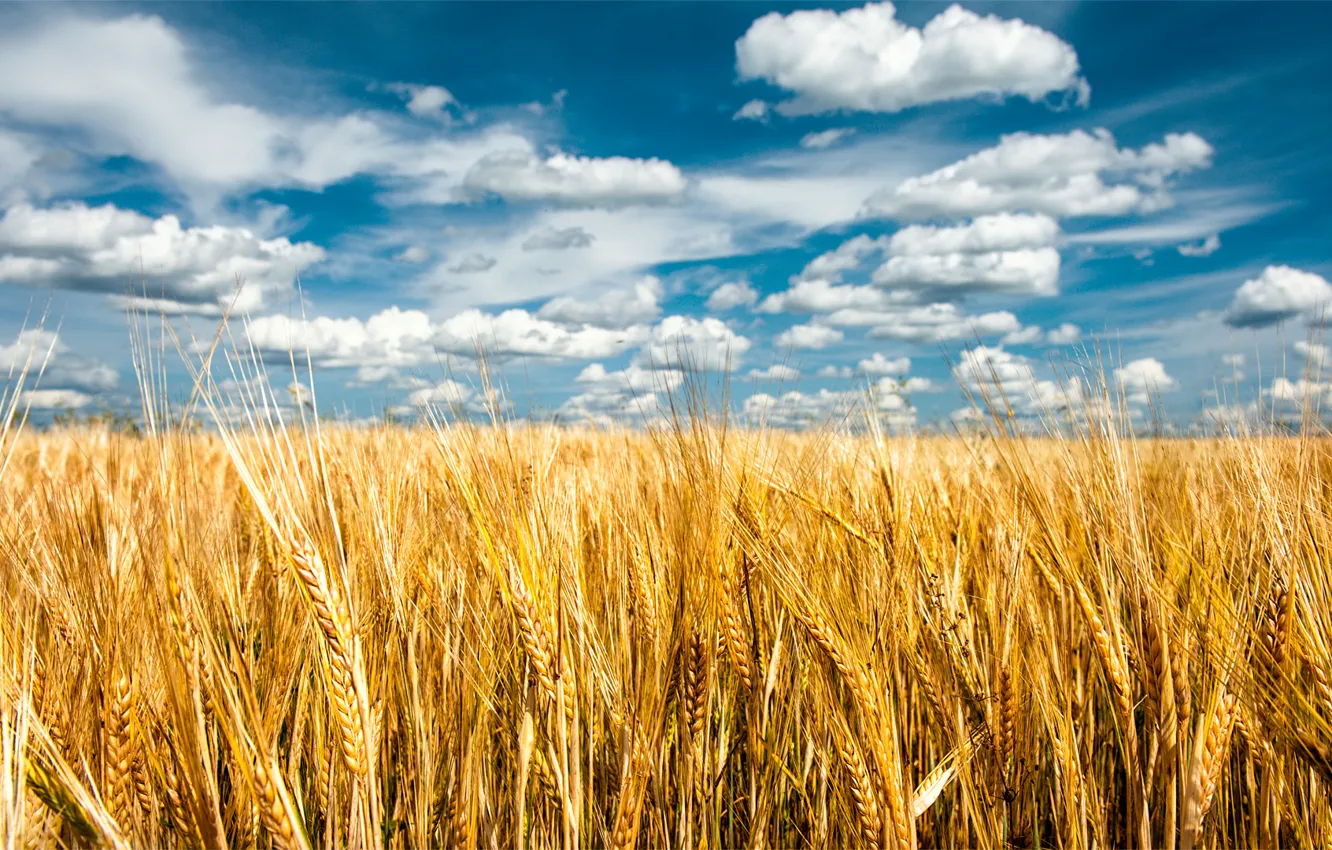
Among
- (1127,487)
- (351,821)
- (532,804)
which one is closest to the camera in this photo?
(351,821)

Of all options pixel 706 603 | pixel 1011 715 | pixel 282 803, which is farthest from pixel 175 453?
pixel 1011 715

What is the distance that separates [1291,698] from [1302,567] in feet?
0.85

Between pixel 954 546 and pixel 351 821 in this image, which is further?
pixel 954 546

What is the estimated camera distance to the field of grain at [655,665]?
4.75 feet

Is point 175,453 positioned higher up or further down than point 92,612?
higher up

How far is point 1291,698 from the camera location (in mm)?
1515

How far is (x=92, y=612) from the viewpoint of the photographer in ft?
5.67

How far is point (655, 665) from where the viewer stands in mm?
1668

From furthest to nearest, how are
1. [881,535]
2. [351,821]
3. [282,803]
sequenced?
1. [881,535]
2. [351,821]
3. [282,803]

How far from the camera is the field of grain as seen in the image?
4.75 feet

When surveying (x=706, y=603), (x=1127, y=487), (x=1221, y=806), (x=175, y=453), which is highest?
(x=175, y=453)

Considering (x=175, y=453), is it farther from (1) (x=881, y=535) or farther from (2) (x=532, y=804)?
(1) (x=881, y=535)

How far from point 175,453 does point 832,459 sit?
218cm

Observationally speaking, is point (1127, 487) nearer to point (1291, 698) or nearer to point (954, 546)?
point (1291, 698)
